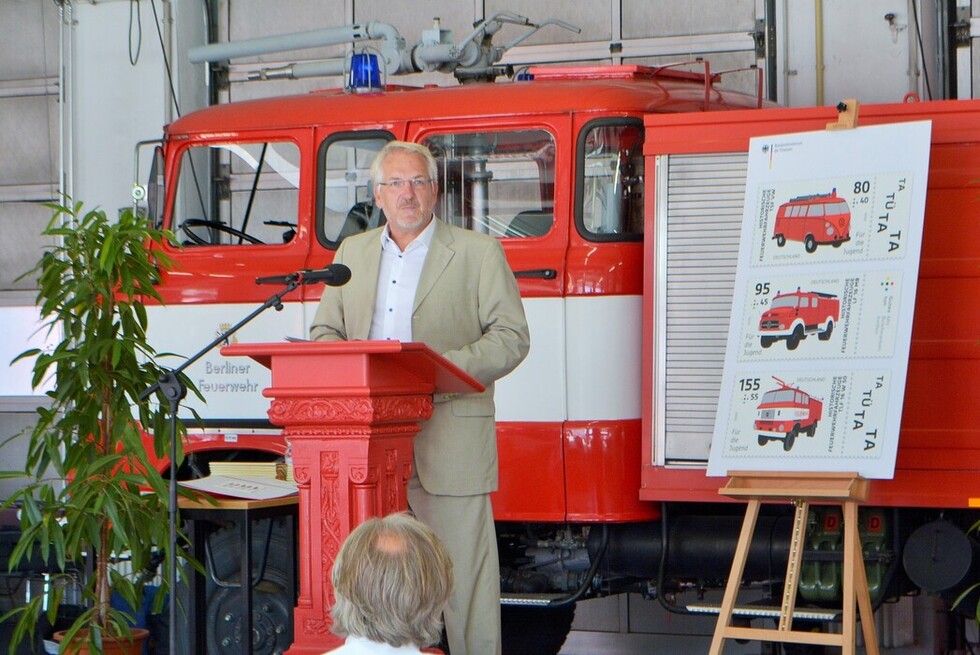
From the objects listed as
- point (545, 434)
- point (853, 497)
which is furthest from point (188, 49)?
point (853, 497)

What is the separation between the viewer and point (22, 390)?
8367 mm

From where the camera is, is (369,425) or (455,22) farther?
(455,22)

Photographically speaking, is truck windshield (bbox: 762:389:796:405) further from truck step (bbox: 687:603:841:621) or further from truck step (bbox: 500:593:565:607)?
truck step (bbox: 500:593:565:607)

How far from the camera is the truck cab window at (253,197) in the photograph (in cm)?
538

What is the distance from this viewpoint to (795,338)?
14.9ft

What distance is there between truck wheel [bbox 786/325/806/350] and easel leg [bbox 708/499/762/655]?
1.74 feet

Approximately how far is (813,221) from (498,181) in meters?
1.18

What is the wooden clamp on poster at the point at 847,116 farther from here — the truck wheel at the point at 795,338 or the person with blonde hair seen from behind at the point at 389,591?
the person with blonde hair seen from behind at the point at 389,591

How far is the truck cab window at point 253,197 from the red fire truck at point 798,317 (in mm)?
1924

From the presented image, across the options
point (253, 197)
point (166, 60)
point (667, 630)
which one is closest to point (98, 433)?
point (253, 197)

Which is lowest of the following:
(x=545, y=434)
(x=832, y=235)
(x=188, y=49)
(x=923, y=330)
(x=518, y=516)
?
(x=518, y=516)

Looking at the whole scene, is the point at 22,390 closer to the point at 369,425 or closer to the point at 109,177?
the point at 109,177

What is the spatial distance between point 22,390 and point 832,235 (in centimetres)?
560

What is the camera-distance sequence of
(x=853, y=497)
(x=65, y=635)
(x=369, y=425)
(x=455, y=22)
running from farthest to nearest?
(x=455, y=22), (x=65, y=635), (x=853, y=497), (x=369, y=425)
